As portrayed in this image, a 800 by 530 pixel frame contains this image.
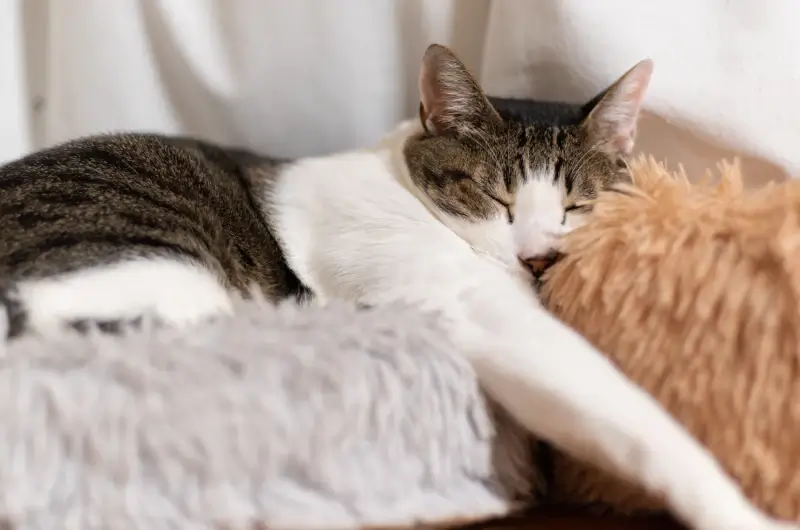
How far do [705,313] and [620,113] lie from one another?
0.38 m

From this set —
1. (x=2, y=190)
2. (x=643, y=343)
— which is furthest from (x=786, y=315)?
(x=2, y=190)

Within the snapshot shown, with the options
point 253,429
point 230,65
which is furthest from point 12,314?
point 230,65

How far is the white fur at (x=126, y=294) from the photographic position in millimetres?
728

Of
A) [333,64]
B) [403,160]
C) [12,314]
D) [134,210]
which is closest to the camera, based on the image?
[12,314]

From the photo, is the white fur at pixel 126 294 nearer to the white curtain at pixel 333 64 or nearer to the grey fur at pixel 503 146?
the grey fur at pixel 503 146

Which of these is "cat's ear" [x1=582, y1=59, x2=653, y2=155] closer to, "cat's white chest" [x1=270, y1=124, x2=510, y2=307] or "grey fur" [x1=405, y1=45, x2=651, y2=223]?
"grey fur" [x1=405, y1=45, x2=651, y2=223]

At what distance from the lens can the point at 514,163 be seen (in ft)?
3.14

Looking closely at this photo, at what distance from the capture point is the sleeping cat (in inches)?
25.6

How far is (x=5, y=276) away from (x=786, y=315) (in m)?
0.77

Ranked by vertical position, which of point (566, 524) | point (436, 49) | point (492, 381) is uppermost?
point (436, 49)

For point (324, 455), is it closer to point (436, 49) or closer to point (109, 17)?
point (436, 49)

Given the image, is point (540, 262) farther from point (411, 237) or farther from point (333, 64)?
point (333, 64)

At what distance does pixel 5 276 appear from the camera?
73 cm

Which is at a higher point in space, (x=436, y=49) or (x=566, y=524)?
(x=436, y=49)
